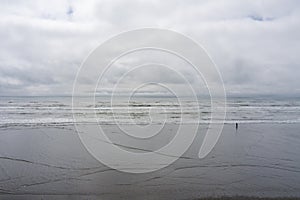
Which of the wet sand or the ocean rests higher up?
the ocean

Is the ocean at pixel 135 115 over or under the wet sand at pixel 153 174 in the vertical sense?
over

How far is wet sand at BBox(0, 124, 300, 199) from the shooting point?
7.20m

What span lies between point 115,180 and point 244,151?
636cm

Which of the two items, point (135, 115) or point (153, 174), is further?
point (135, 115)

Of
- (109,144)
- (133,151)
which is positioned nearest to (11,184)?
(133,151)

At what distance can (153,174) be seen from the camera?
28.9ft

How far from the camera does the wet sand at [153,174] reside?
7.20m

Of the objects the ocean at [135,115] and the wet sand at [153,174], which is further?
the ocean at [135,115]

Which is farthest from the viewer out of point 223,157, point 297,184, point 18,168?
point 223,157

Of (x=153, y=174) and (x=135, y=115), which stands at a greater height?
(x=135, y=115)

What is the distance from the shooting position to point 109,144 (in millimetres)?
13523

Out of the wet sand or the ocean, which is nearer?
the wet sand

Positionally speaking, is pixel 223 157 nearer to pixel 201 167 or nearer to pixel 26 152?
pixel 201 167

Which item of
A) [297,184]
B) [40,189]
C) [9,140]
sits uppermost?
[9,140]
